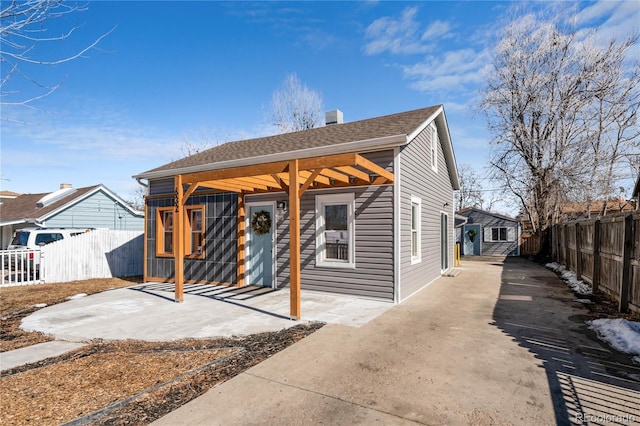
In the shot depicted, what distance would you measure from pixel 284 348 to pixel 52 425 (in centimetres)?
236

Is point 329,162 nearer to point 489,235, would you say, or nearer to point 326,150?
point 326,150

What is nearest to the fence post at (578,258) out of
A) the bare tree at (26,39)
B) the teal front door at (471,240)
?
the bare tree at (26,39)

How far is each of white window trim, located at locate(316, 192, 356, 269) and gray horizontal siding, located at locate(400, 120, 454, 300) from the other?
1.06m

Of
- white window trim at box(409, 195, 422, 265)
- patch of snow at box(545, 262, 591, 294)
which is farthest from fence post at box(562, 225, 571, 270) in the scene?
white window trim at box(409, 195, 422, 265)

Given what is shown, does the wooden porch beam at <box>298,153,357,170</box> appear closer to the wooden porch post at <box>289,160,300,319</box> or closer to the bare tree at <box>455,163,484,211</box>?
the wooden porch post at <box>289,160,300,319</box>

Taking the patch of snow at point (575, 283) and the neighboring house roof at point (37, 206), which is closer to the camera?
the patch of snow at point (575, 283)

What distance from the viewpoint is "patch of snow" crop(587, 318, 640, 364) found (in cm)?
408

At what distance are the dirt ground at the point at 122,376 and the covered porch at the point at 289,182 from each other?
1.58m

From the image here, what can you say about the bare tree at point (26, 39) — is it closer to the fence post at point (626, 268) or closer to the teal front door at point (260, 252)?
the teal front door at point (260, 252)

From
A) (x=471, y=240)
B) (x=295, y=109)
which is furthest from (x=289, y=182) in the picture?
(x=471, y=240)

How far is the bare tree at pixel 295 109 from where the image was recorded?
72.6ft

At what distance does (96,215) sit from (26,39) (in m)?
17.9

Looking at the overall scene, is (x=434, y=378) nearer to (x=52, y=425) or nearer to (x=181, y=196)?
(x=52, y=425)

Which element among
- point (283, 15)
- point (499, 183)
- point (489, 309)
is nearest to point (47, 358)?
point (489, 309)
